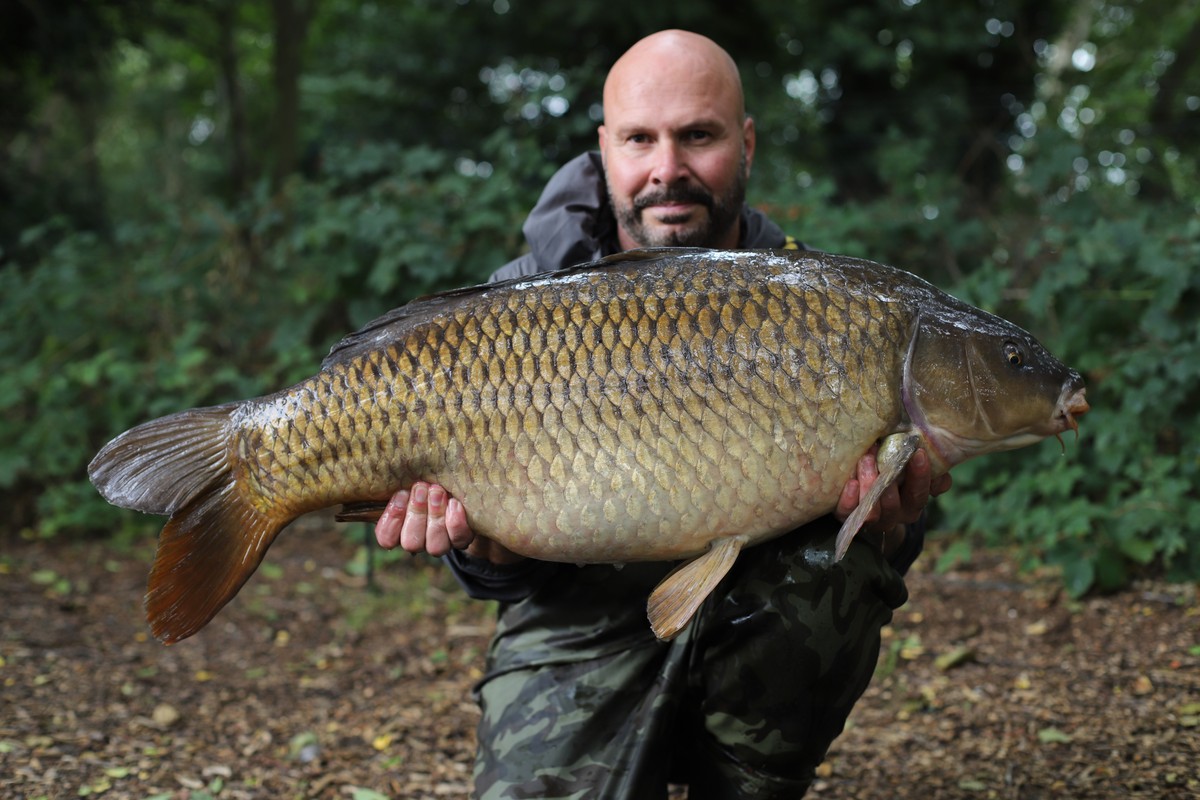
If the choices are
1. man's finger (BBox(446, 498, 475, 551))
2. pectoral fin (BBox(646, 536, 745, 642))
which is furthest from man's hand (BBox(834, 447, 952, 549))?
man's finger (BBox(446, 498, 475, 551))

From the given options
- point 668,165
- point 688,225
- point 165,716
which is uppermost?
point 668,165

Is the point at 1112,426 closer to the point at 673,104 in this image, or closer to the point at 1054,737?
the point at 1054,737

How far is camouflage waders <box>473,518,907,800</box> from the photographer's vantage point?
1.48m

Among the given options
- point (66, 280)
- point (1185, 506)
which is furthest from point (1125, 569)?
point (66, 280)

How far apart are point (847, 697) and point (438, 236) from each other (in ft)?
8.02

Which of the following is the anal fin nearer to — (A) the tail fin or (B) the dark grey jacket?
(A) the tail fin

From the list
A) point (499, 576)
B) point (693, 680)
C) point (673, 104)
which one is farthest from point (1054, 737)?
point (673, 104)

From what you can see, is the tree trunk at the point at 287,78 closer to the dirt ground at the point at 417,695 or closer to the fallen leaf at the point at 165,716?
the dirt ground at the point at 417,695

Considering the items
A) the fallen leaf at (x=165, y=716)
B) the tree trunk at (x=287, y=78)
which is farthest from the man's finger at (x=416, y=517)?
the tree trunk at (x=287, y=78)

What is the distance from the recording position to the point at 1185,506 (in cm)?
258

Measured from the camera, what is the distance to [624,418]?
1324 mm

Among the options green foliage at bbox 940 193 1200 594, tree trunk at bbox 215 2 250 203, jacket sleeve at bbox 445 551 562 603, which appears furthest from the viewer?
tree trunk at bbox 215 2 250 203

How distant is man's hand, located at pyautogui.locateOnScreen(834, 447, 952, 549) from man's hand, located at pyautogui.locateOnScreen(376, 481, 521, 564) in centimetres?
50

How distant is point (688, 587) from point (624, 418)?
0.23 metres
